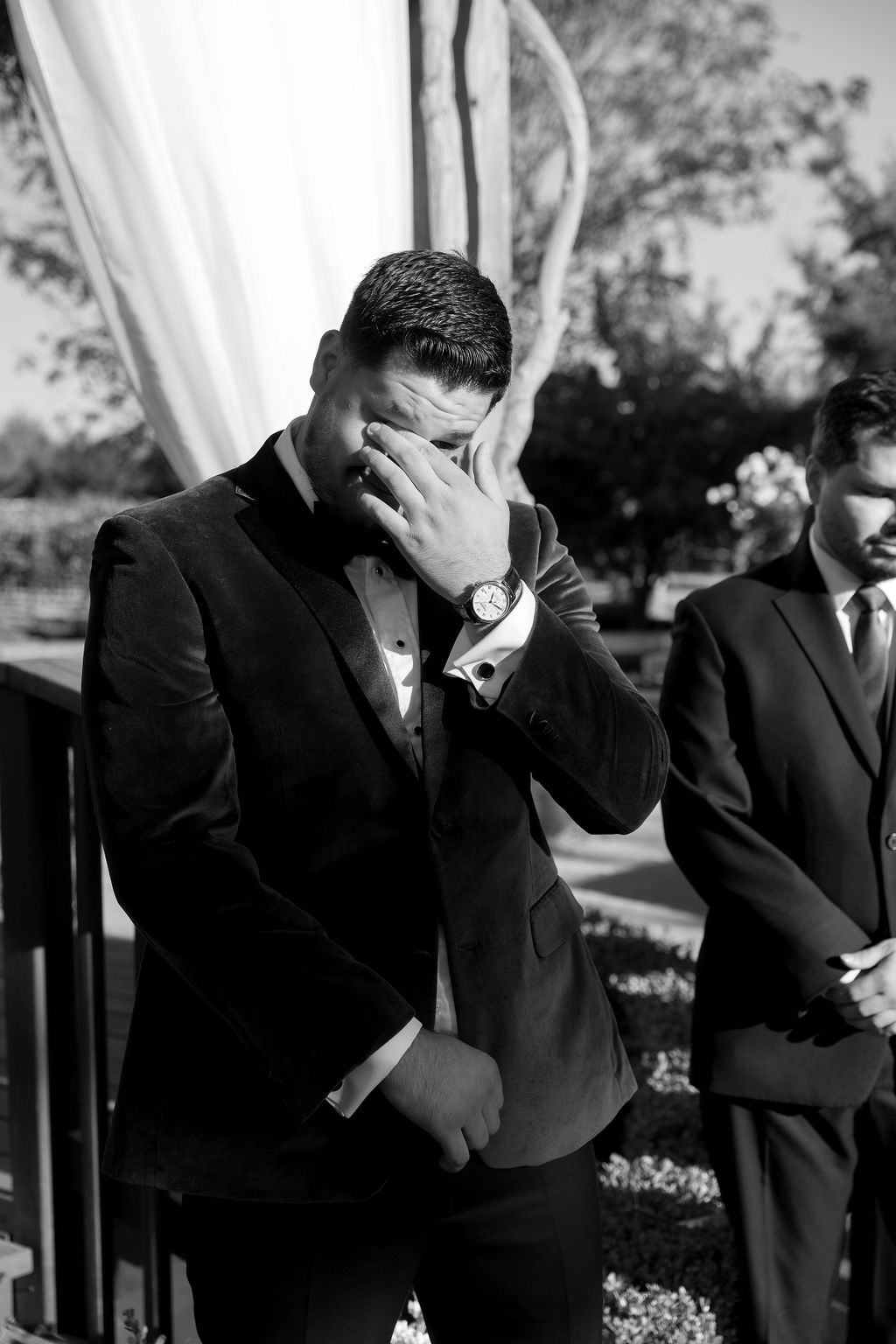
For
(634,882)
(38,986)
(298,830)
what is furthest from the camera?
(634,882)

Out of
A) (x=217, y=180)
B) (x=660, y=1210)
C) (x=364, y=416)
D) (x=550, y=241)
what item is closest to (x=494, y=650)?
(x=364, y=416)

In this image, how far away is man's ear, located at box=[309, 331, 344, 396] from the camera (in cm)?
146

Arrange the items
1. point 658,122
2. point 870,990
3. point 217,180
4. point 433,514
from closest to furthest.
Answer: point 433,514 < point 870,990 < point 217,180 < point 658,122

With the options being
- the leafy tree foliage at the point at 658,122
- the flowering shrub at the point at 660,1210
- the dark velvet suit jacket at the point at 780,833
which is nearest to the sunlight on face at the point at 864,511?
the dark velvet suit jacket at the point at 780,833

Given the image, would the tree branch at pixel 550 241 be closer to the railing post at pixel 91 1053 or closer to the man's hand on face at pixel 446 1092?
the railing post at pixel 91 1053

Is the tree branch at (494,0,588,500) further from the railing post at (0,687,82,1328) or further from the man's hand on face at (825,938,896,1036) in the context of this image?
the man's hand on face at (825,938,896,1036)

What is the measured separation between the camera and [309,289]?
286 centimetres

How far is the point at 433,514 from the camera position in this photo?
1.34 m

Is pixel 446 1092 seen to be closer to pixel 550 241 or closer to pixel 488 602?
pixel 488 602

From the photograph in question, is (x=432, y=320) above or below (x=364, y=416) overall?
above

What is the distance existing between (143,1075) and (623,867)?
19.5 feet

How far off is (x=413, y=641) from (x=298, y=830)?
0.27m

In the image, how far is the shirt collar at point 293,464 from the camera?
4.93ft

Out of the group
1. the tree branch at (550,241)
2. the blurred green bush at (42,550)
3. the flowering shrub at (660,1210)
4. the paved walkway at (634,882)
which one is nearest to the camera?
the flowering shrub at (660,1210)
